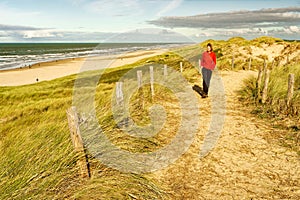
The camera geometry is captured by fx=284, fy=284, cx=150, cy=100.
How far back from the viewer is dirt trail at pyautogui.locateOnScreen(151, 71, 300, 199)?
4.88 m

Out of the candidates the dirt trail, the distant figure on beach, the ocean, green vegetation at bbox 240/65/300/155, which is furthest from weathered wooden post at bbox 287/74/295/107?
the ocean

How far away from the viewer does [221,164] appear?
5.87 m

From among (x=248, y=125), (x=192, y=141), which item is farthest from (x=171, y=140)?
(x=248, y=125)

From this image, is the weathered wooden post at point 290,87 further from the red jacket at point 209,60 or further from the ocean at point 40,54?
the ocean at point 40,54

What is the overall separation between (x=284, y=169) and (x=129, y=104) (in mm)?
4371

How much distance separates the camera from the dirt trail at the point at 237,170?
4875 mm

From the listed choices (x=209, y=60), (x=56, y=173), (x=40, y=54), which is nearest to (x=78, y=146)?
(x=56, y=173)

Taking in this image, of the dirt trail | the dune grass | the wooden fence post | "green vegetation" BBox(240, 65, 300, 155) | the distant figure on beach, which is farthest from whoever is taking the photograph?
the distant figure on beach

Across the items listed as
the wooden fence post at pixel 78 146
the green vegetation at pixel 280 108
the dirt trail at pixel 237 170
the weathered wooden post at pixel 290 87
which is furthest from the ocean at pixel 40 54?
the wooden fence post at pixel 78 146

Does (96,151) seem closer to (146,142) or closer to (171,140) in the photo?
(146,142)

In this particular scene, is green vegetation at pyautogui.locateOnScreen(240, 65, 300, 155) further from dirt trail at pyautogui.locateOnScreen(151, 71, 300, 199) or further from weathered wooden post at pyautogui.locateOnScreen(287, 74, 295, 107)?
dirt trail at pyautogui.locateOnScreen(151, 71, 300, 199)

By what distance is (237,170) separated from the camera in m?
5.59

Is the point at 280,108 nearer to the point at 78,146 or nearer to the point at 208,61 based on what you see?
the point at 208,61

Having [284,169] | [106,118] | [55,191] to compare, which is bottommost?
[284,169]
